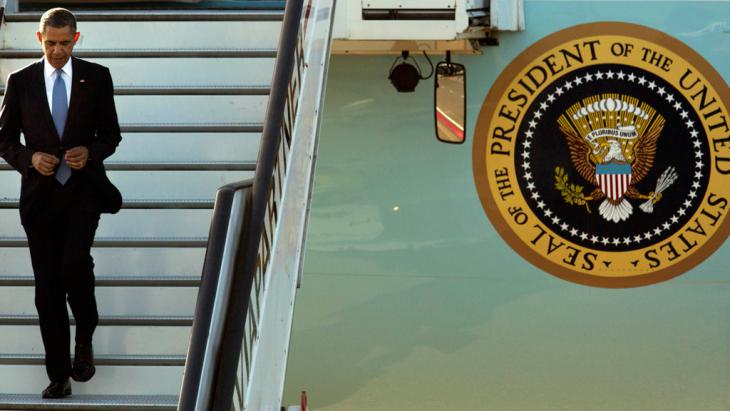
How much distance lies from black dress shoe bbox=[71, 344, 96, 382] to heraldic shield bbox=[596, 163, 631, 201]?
10.4 feet

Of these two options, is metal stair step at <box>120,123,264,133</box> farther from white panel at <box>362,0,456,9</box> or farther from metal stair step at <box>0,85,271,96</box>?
white panel at <box>362,0,456,9</box>

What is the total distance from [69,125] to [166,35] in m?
1.51

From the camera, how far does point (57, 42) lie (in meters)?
5.29

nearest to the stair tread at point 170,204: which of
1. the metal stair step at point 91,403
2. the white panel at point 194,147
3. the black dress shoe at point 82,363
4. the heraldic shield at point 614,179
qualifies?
the white panel at point 194,147

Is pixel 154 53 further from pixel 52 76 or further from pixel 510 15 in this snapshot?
pixel 510 15

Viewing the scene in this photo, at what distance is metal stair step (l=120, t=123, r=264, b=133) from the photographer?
6258mm

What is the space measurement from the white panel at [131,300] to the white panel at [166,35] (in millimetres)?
1510

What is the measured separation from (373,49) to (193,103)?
4.06 ft

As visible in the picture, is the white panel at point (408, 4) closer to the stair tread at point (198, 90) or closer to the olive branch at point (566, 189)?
the stair tread at point (198, 90)

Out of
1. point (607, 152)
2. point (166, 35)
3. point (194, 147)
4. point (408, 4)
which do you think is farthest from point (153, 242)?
point (607, 152)

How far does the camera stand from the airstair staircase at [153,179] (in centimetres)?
550

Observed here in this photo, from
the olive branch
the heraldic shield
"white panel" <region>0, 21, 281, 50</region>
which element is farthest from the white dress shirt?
the heraldic shield

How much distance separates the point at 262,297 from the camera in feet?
16.1

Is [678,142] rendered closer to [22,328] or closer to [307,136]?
[307,136]
